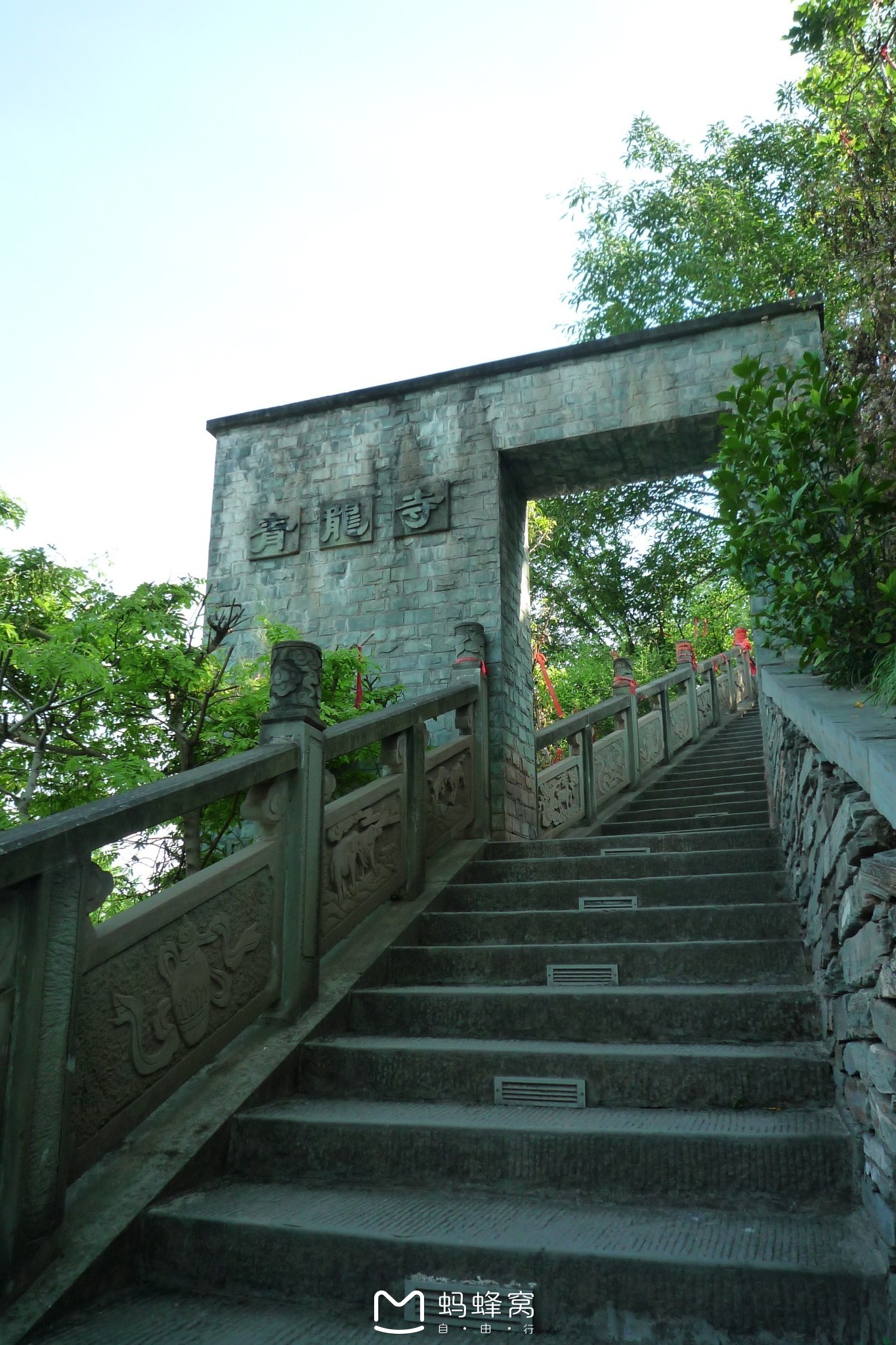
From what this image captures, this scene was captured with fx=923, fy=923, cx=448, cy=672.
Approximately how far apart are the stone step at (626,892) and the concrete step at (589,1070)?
1.04 meters

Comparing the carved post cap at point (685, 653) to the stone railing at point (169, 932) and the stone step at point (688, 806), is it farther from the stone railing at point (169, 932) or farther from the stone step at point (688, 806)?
the stone railing at point (169, 932)

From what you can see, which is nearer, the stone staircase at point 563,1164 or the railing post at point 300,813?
the stone staircase at point 563,1164

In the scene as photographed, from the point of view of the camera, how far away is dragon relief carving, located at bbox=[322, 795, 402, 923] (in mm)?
4109

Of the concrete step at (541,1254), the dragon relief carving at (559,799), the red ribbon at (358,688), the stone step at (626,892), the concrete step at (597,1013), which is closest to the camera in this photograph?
the concrete step at (541,1254)

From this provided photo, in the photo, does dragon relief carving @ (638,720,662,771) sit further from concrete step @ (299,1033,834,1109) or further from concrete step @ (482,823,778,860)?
concrete step @ (299,1033,834,1109)

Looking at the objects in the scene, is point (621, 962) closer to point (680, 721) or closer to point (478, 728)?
point (478, 728)

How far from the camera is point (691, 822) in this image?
22.9ft

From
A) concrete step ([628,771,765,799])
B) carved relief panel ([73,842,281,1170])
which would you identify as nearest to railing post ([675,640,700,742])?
concrete step ([628,771,765,799])

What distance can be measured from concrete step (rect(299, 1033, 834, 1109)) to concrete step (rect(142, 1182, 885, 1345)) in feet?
1.53

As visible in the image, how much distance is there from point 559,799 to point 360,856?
4327mm

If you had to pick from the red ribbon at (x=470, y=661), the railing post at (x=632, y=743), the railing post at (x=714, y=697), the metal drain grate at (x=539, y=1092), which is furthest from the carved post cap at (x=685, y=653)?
the metal drain grate at (x=539, y=1092)

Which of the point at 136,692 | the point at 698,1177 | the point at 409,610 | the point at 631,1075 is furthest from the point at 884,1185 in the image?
the point at 409,610

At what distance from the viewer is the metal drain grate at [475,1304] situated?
2.17 m

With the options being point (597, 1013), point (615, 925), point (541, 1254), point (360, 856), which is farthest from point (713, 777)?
point (541, 1254)
